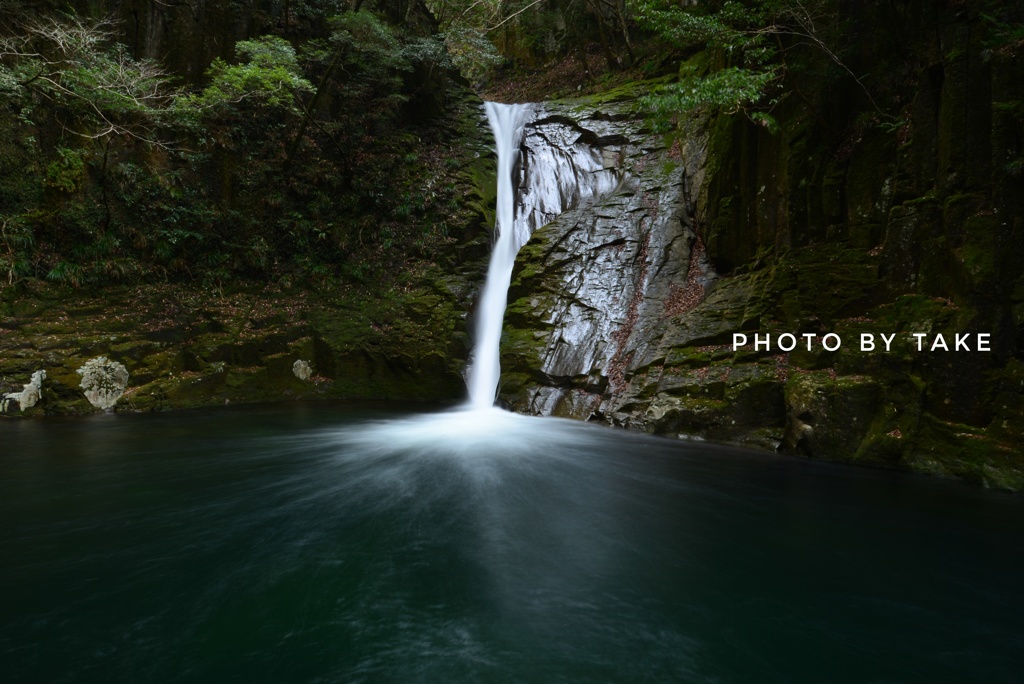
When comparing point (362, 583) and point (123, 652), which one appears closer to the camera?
point (123, 652)

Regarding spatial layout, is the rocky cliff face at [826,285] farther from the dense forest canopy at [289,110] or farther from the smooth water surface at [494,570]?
the smooth water surface at [494,570]

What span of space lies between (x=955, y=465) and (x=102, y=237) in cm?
1489

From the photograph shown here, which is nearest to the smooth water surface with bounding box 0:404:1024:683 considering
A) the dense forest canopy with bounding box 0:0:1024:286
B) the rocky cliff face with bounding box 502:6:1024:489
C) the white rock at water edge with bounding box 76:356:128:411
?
the rocky cliff face with bounding box 502:6:1024:489

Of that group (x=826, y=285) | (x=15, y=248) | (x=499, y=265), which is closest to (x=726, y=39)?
(x=826, y=285)

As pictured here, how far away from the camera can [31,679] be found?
7.85ft

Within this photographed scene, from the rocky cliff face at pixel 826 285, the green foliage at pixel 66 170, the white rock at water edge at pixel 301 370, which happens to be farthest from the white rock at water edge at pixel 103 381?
the rocky cliff face at pixel 826 285

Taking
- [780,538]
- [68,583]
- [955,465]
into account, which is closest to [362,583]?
[68,583]

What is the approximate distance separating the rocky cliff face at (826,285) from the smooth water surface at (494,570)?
921mm

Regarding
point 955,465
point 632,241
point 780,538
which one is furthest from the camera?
point 632,241

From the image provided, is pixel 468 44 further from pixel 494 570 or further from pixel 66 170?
pixel 494 570

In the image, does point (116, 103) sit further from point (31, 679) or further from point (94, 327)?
point (31, 679)

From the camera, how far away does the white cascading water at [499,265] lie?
11.5 meters

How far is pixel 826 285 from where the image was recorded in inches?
296

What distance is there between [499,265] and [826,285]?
301 inches
